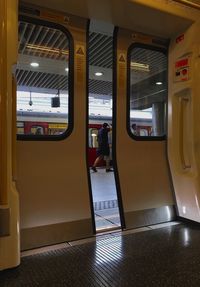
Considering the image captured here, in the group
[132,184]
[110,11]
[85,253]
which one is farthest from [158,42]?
[85,253]

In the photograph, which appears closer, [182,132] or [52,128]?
[52,128]

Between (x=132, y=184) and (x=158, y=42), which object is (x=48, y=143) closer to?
(x=132, y=184)

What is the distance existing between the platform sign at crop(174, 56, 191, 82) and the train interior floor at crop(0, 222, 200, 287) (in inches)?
60.1

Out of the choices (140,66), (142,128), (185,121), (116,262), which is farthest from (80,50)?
(116,262)

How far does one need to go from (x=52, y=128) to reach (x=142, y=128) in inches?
41.2

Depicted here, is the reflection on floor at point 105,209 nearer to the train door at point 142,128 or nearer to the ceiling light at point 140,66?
the train door at point 142,128

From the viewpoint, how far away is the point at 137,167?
282cm

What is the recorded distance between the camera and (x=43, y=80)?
2516mm

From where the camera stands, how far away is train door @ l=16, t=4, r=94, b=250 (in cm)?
227

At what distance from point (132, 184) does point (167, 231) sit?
567 millimetres

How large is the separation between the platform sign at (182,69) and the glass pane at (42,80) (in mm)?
A: 1164

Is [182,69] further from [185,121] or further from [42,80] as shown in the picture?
[42,80]

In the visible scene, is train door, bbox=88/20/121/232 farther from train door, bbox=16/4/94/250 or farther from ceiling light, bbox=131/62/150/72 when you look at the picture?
ceiling light, bbox=131/62/150/72

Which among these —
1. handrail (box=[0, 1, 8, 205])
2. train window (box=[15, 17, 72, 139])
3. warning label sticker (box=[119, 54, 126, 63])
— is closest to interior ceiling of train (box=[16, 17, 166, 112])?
train window (box=[15, 17, 72, 139])
